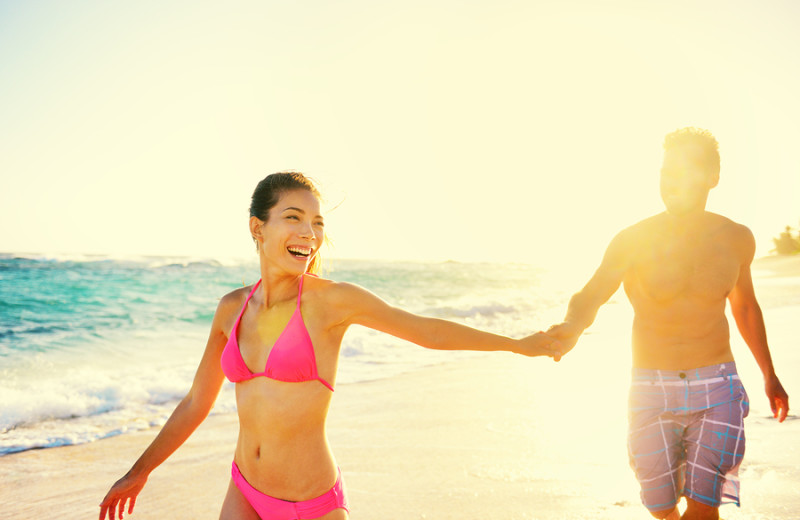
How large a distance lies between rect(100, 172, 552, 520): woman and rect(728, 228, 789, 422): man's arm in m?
1.64

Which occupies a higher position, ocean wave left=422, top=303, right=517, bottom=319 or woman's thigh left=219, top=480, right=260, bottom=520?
woman's thigh left=219, top=480, right=260, bottom=520

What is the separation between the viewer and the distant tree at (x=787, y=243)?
175 ft

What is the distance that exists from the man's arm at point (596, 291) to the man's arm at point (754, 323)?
0.63 metres

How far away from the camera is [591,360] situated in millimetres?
9773

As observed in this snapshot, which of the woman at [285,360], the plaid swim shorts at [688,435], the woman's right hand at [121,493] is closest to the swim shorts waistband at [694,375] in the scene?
the plaid swim shorts at [688,435]

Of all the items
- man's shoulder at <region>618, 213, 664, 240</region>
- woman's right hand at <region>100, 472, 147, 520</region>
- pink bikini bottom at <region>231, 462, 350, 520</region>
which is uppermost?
man's shoulder at <region>618, 213, 664, 240</region>

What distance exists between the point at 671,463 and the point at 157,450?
103 inches

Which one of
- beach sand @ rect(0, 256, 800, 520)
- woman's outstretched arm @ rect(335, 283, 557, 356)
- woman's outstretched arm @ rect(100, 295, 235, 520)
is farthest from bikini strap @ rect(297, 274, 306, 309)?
beach sand @ rect(0, 256, 800, 520)

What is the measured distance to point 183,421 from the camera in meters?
2.83

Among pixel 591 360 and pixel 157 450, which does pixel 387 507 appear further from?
pixel 591 360

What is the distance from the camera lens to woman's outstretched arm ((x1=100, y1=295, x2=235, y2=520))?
105 inches

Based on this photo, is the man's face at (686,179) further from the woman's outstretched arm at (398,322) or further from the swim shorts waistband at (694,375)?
the woman's outstretched arm at (398,322)

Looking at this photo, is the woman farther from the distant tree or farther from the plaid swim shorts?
the distant tree

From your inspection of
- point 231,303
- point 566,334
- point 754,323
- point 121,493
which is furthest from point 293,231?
point 754,323
